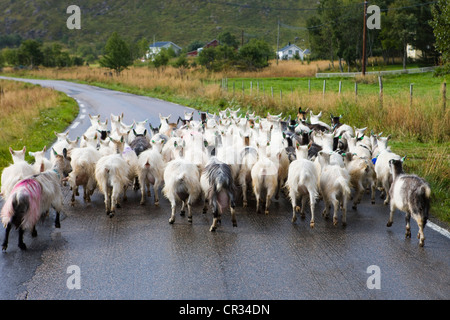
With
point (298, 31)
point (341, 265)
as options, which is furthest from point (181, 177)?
point (298, 31)

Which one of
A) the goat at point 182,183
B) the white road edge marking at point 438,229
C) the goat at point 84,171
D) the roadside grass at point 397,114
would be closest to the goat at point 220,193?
the goat at point 182,183

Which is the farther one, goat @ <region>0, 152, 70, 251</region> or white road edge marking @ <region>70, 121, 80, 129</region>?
white road edge marking @ <region>70, 121, 80, 129</region>

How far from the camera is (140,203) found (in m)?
9.89

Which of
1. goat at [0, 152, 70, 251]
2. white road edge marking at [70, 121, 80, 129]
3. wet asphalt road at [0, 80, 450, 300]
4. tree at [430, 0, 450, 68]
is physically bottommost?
wet asphalt road at [0, 80, 450, 300]

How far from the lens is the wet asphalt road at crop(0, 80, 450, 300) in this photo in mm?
5871

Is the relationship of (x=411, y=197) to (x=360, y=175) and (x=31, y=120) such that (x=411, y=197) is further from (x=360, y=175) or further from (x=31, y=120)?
(x=31, y=120)

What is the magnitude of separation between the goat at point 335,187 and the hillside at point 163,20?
11392 centimetres

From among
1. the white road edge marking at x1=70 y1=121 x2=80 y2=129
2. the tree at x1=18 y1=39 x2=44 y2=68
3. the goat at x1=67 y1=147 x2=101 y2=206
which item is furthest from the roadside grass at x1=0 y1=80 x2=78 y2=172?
the tree at x1=18 y1=39 x2=44 y2=68

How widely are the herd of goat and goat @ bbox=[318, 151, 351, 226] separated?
17 millimetres

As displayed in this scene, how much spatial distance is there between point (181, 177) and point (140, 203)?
1.64 meters

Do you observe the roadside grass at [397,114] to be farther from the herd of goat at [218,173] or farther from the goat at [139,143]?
the goat at [139,143]

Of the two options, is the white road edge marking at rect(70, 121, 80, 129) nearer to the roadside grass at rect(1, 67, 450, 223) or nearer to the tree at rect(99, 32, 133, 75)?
the roadside grass at rect(1, 67, 450, 223)

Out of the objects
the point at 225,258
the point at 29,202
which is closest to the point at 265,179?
the point at 225,258
